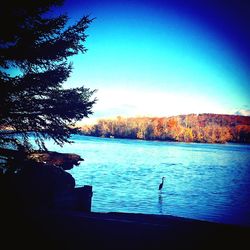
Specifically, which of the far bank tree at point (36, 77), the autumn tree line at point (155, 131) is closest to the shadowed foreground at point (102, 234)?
the far bank tree at point (36, 77)

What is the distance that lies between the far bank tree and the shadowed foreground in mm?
4567

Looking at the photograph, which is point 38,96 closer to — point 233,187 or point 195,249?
point 195,249

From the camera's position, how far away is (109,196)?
78.9 feet

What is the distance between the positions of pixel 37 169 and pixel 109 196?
1510 centimetres

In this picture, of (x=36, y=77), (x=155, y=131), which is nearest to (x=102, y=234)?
(x=36, y=77)

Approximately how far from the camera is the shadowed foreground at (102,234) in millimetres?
5441

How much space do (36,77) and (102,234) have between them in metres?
7.06

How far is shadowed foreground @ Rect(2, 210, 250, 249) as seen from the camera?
5441mm

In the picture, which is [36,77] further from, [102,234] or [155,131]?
[155,131]

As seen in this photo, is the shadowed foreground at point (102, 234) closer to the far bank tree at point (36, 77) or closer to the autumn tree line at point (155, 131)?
the far bank tree at point (36, 77)

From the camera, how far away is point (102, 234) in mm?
5859

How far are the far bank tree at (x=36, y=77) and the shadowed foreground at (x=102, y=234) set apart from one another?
4567mm

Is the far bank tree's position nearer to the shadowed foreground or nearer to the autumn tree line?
the shadowed foreground

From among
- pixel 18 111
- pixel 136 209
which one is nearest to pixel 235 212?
pixel 136 209
